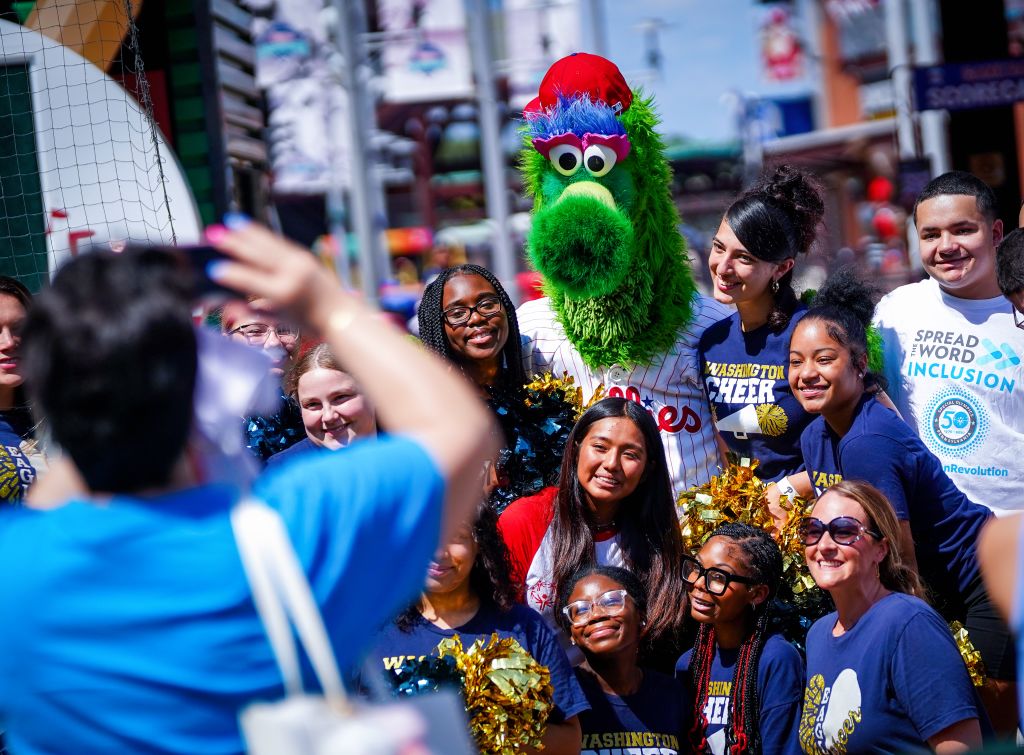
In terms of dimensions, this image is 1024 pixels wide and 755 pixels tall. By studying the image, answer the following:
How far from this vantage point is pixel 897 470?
3.34 m

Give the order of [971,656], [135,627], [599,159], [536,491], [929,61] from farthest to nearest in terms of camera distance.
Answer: [929,61] → [599,159] → [536,491] → [971,656] → [135,627]

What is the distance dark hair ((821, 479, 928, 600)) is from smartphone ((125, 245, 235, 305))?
201 cm

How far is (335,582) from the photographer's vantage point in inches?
54.3

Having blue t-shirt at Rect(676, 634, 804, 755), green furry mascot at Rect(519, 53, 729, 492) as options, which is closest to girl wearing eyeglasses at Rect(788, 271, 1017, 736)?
blue t-shirt at Rect(676, 634, 804, 755)

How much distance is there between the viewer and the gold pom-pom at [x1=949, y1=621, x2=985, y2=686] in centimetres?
331

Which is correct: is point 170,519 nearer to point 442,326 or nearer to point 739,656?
point 739,656

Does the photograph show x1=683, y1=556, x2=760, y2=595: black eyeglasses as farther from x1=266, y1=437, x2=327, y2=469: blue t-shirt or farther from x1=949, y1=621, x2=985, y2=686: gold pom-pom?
x1=266, y1=437, x2=327, y2=469: blue t-shirt

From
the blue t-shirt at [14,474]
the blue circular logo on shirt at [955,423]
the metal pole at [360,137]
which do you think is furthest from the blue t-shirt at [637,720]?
the metal pole at [360,137]

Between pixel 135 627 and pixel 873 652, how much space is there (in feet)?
6.68

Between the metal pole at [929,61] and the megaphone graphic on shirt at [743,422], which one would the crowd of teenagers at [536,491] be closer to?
the megaphone graphic on shirt at [743,422]

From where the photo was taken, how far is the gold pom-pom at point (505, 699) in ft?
9.04

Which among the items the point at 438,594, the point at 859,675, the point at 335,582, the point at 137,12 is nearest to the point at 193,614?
the point at 335,582

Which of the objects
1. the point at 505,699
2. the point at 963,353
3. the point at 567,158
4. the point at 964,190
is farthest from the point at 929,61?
the point at 505,699

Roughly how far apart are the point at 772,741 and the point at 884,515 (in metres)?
0.65
